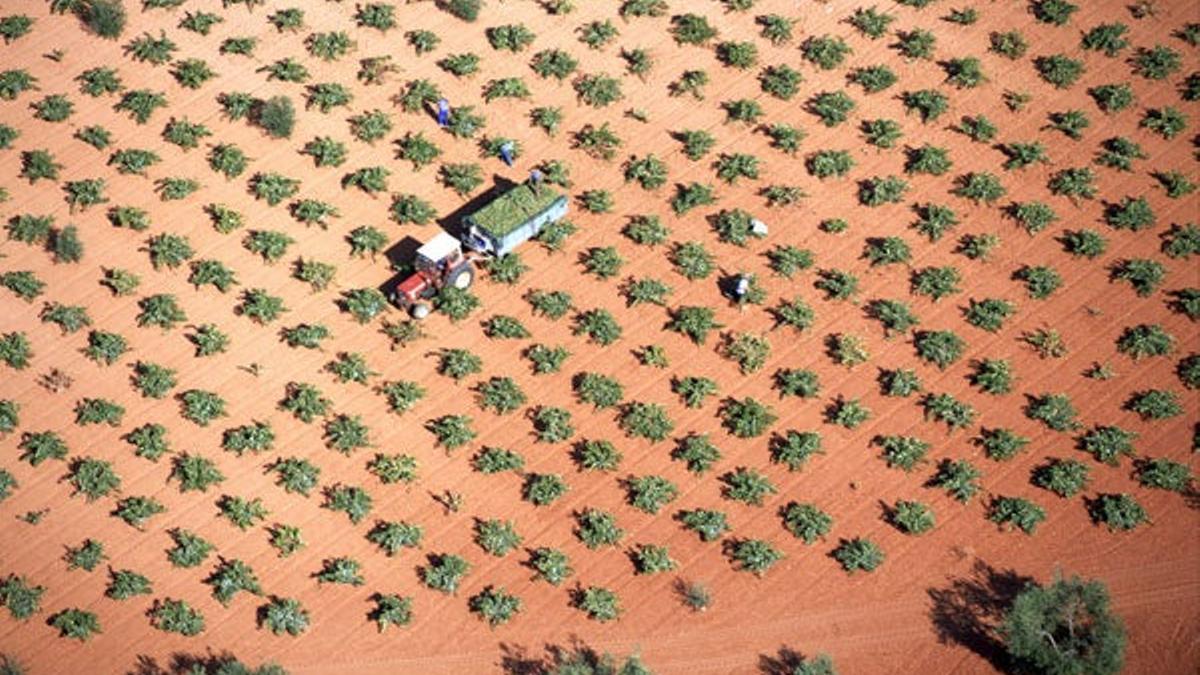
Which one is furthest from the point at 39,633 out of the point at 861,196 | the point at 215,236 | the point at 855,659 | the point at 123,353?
the point at 861,196

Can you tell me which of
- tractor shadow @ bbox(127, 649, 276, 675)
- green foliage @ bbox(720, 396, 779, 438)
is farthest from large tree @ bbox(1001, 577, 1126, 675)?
tractor shadow @ bbox(127, 649, 276, 675)

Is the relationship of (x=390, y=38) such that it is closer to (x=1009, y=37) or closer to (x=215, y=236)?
(x=215, y=236)

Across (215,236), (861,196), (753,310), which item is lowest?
(215,236)

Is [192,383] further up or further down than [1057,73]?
further down

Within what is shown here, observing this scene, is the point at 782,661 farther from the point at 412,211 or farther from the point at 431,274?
the point at 412,211

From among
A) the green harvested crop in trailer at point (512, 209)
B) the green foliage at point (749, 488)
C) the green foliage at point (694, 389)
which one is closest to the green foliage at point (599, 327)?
the green foliage at point (694, 389)

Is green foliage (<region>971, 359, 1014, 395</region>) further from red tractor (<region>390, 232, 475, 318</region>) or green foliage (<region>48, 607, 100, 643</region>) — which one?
green foliage (<region>48, 607, 100, 643</region>)

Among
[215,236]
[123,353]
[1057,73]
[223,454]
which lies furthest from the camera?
[1057,73]
